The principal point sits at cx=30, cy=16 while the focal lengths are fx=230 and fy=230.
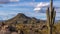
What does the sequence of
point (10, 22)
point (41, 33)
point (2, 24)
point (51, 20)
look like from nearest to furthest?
1. point (51, 20)
2. point (41, 33)
3. point (2, 24)
4. point (10, 22)

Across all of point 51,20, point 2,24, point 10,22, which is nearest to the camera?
point 51,20

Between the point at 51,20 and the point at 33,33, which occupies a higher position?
the point at 51,20

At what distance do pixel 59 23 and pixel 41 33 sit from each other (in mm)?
2652

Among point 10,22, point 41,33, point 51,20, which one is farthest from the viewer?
point 10,22

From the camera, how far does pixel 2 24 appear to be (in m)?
31.5

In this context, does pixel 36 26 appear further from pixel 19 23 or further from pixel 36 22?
pixel 19 23

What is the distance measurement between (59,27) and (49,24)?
15750 millimetres

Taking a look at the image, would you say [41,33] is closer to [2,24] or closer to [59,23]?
[59,23]

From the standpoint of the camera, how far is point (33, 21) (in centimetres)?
3347

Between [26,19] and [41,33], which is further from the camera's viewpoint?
[26,19]

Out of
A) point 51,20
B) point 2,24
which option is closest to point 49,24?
point 51,20

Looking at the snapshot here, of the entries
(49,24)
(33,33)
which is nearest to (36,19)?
(33,33)

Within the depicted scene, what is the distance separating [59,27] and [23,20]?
7924 millimetres

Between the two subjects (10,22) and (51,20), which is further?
(10,22)
